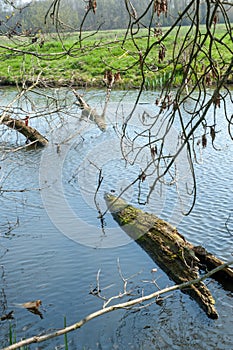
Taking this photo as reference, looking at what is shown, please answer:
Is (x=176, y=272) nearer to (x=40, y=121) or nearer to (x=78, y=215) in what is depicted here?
(x=78, y=215)

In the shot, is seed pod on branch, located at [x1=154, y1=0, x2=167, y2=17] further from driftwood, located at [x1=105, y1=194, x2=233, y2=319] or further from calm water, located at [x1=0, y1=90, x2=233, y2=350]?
driftwood, located at [x1=105, y1=194, x2=233, y2=319]

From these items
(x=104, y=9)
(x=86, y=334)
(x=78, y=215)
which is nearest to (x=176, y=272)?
(x=86, y=334)

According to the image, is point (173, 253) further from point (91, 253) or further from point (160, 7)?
point (160, 7)

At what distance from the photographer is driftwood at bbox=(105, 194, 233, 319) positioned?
4.76m

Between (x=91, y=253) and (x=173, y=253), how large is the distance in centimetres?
106

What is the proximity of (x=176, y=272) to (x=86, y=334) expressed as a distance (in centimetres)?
115

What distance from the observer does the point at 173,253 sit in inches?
210

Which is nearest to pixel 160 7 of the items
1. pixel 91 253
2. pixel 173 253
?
pixel 173 253

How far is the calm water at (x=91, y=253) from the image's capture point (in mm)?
4379

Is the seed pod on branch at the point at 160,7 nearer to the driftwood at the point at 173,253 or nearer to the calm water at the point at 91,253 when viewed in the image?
the calm water at the point at 91,253

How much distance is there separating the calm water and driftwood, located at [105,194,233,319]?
99 millimetres

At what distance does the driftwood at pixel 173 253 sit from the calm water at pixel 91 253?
10cm

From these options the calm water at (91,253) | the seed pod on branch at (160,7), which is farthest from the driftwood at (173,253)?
the seed pod on branch at (160,7)

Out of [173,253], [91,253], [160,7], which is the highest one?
[160,7]
